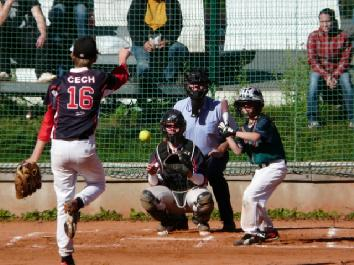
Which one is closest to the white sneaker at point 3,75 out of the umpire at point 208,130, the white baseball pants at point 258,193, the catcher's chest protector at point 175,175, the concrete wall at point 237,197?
the concrete wall at point 237,197

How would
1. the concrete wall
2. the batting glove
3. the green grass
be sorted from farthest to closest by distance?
the concrete wall < the green grass < the batting glove

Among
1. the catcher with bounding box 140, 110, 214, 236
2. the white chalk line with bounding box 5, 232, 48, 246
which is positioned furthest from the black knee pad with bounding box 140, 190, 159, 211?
the white chalk line with bounding box 5, 232, 48, 246

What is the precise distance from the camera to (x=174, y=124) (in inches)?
425

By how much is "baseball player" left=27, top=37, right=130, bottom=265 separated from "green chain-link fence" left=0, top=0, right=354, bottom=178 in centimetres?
425

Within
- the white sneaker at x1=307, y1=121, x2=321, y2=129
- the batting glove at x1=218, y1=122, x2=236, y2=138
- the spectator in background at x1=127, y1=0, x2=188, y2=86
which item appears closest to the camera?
the batting glove at x1=218, y1=122, x2=236, y2=138

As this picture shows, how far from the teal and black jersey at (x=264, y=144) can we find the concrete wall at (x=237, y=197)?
2105mm

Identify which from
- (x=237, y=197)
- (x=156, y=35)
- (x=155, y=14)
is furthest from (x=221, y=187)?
(x=155, y=14)

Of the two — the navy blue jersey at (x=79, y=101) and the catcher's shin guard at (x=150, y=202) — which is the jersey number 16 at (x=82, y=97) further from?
the catcher's shin guard at (x=150, y=202)

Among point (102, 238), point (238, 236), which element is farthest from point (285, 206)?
point (102, 238)

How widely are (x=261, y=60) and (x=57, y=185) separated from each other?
16.4 feet

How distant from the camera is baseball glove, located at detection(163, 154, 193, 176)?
10766mm

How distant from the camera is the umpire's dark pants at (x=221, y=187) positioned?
11.3 meters

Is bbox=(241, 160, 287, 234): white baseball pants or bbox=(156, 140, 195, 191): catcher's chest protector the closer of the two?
bbox=(241, 160, 287, 234): white baseball pants

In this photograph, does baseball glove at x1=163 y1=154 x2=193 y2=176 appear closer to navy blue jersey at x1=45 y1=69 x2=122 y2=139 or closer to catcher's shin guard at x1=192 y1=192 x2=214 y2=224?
catcher's shin guard at x1=192 y1=192 x2=214 y2=224
